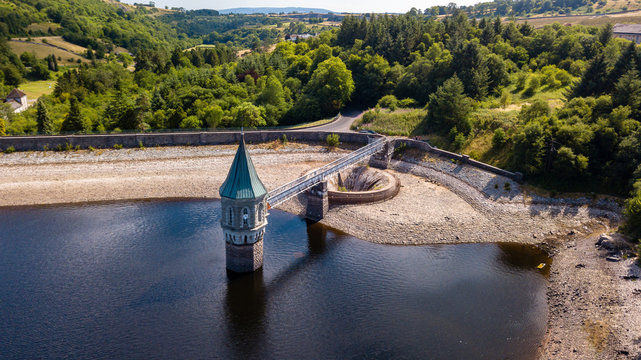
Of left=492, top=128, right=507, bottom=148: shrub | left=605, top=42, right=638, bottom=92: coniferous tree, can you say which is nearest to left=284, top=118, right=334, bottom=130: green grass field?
left=492, top=128, right=507, bottom=148: shrub

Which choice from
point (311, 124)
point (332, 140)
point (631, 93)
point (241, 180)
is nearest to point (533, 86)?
point (631, 93)

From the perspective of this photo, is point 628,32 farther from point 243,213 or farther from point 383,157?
point 243,213

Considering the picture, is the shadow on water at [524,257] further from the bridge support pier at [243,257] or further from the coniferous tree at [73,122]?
the coniferous tree at [73,122]

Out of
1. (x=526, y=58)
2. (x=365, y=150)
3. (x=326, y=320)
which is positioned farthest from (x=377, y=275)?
(x=526, y=58)

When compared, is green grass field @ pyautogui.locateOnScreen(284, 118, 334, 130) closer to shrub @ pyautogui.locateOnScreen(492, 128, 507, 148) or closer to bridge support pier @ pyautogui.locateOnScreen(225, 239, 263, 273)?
shrub @ pyautogui.locateOnScreen(492, 128, 507, 148)

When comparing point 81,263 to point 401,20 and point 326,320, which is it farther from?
point 401,20

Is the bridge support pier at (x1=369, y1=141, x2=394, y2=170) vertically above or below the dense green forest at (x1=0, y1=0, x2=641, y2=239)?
below
